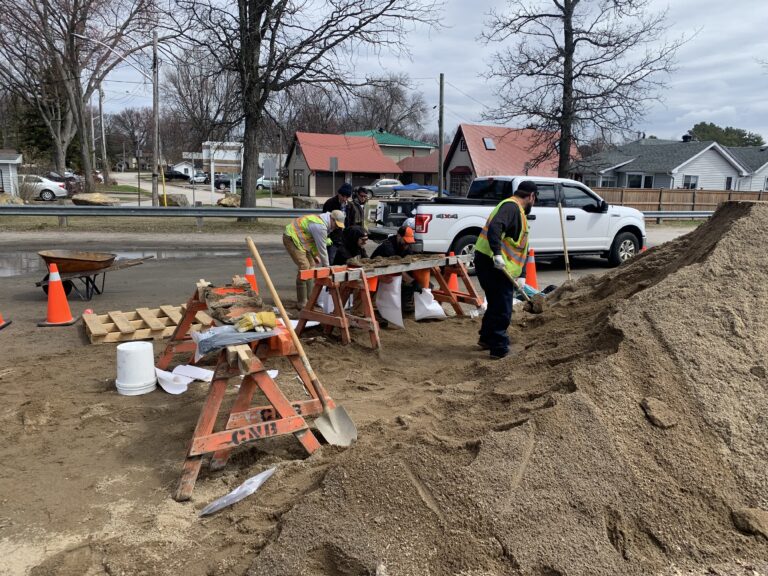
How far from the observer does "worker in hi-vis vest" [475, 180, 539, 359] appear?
6.35m

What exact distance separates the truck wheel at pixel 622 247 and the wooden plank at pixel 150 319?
382 inches

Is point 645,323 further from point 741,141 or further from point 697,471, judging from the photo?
point 741,141

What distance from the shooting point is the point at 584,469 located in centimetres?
316

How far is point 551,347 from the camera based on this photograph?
5.32m

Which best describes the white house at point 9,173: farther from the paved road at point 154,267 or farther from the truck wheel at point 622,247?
the truck wheel at point 622,247

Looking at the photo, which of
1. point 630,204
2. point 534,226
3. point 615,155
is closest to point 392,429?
point 534,226

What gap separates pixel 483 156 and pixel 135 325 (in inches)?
1570

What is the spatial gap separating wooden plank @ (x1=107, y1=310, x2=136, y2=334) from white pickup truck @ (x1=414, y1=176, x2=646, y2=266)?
5401mm

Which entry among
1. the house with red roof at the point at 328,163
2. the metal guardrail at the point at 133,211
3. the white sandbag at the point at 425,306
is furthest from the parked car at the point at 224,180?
the white sandbag at the point at 425,306

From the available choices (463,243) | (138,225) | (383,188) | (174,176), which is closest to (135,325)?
(463,243)

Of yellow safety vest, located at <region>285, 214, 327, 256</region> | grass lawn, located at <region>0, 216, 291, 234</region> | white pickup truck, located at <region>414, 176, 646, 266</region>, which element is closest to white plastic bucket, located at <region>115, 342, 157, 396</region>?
yellow safety vest, located at <region>285, 214, 327, 256</region>

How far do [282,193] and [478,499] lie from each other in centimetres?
5367

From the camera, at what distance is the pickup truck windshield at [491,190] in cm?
1237

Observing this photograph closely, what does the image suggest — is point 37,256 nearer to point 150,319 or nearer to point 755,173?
point 150,319
